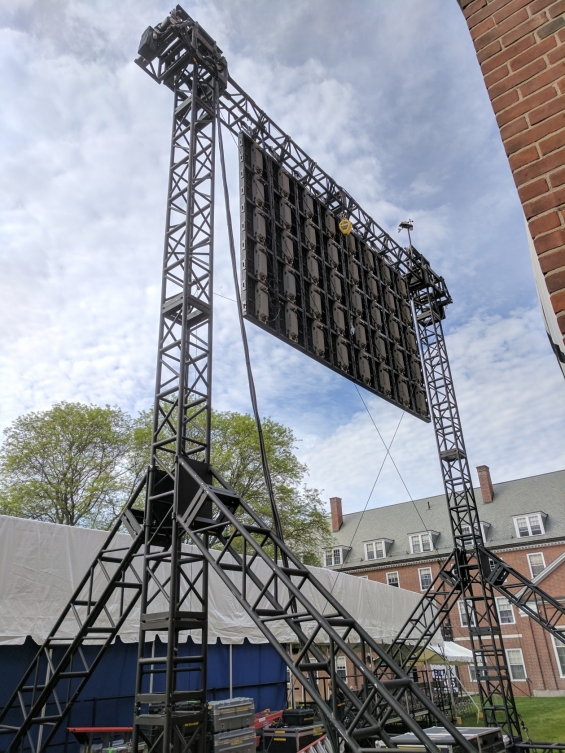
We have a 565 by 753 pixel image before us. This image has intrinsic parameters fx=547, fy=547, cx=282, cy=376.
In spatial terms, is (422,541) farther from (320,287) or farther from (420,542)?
(320,287)

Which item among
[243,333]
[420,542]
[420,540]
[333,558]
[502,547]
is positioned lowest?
[502,547]

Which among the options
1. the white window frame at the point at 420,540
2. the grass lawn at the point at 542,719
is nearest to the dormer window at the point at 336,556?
the white window frame at the point at 420,540

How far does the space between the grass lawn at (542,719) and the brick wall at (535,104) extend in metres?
15.6

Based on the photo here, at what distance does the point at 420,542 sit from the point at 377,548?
3225 mm

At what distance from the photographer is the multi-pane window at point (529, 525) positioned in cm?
3303

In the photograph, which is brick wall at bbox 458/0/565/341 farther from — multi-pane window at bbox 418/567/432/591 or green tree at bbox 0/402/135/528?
multi-pane window at bbox 418/567/432/591

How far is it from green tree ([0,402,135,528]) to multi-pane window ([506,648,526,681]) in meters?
23.3

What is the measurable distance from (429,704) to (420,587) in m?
34.3

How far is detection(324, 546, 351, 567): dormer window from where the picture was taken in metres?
40.1

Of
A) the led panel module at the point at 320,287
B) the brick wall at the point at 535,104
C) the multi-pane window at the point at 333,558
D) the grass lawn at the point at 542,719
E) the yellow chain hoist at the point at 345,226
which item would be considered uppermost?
the yellow chain hoist at the point at 345,226

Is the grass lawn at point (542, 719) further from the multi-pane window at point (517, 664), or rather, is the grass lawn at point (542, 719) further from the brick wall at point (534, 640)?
the multi-pane window at point (517, 664)

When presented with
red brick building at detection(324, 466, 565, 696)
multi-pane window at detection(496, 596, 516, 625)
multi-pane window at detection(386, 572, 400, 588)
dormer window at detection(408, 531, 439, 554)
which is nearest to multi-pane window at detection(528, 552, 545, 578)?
red brick building at detection(324, 466, 565, 696)

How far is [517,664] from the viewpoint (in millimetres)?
30328

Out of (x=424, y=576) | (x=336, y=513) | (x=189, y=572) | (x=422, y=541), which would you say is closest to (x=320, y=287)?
(x=189, y=572)
